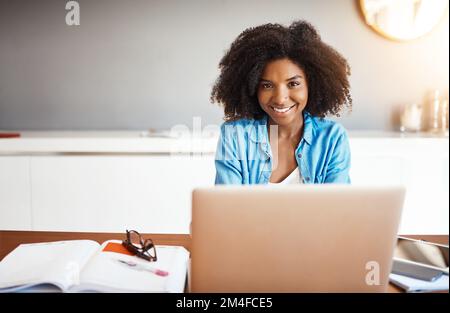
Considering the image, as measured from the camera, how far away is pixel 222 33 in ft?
3.54

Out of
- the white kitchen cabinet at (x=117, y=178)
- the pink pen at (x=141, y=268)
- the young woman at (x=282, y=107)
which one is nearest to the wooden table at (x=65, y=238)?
the white kitchen cabinet at (x=117, y=178)

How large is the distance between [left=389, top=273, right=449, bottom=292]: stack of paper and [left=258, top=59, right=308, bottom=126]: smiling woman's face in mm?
457

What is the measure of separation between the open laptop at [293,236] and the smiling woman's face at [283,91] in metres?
0.45

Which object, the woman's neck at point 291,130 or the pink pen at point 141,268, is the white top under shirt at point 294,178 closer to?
the woman's neck at point 291,130

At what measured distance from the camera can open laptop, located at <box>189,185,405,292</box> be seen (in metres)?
0.59

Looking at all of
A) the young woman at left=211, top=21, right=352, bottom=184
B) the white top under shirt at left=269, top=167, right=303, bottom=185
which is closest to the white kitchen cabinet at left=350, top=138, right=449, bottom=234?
the young woman at left=211, top=21, right=352, bottom=184

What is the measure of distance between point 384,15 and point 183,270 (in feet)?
3.00

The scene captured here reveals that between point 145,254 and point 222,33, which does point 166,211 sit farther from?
point 222,33

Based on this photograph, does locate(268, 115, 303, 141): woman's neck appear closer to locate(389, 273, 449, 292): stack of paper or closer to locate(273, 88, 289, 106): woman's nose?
locate(273, 88, 289, 106): woman's nose

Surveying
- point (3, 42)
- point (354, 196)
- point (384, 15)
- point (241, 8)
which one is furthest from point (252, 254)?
point (384, 15)

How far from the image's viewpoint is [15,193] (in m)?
0.98

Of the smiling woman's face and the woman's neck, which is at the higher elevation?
the smiling woman's face

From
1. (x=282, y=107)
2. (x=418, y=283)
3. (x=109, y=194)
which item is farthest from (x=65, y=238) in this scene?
(x=418, y=283)

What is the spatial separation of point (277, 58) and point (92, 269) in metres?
0.62
